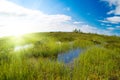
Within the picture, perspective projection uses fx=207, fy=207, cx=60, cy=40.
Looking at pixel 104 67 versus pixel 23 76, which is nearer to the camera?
pixel 23 76

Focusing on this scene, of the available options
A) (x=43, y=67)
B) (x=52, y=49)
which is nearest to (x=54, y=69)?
(x=43, y=67)

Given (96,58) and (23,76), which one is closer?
(23,76)

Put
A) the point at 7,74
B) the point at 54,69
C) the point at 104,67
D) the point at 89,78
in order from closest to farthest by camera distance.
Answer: the point at 7,74 < the point at 89,78 < the point at 54,69 < the point at 104,67

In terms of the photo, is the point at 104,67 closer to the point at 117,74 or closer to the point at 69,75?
the point at 117,74

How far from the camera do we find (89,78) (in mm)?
9570

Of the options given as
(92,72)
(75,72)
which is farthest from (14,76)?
(92,72)

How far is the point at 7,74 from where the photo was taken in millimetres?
8773

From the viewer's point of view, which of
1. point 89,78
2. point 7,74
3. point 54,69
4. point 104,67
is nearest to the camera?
point 7,74

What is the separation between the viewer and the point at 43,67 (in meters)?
10.5

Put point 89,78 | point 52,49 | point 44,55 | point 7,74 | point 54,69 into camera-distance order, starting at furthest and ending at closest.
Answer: point 52,49
point 44,55
point 54,69
point 89,78
point 7,74

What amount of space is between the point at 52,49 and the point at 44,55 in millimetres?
1780

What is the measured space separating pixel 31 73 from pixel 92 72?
326 cm

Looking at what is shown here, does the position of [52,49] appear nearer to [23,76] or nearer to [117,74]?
[117,74]

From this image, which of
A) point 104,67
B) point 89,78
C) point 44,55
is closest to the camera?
point 89,78
